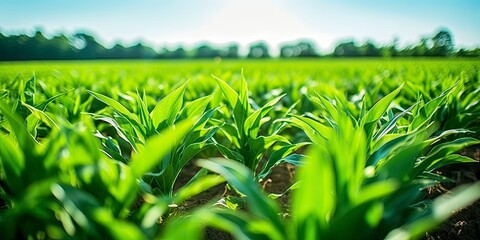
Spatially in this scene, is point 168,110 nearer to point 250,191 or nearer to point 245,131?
point 245,131

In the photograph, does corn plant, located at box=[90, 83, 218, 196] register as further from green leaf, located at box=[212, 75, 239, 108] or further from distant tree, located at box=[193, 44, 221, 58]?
distant tree, located at box=[193, 44, 221, 58]

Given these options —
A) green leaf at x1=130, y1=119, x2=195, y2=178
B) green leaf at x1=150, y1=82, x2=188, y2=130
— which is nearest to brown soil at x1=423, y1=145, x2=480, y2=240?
green leaf at x1=150, y1=82, x2=188, y2=130

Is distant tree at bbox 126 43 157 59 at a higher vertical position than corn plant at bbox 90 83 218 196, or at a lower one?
lower

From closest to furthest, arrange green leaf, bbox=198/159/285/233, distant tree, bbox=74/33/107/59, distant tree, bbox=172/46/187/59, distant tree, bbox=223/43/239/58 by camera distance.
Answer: green leaf, bbox=198/159/285/233, distant tree, bbox=74/33/107/59, distant tree, bbox=172/46/187/59, distant tree, bbox=223/43/239/58

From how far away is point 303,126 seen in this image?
164 cm

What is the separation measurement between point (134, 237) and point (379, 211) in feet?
2.14

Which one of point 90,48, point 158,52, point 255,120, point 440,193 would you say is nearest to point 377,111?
point 255,120

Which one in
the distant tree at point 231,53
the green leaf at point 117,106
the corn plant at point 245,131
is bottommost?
the distant tree at point 231,53

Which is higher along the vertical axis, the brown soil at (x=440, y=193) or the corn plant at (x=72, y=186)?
the corn plant at (x=72, y=186)

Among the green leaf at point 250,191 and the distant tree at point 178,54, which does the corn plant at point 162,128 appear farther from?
the distant tree at point 178,54

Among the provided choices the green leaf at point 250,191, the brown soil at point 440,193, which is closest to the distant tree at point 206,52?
the brown soil at point 440,193

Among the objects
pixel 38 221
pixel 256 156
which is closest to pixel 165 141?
pixel 38 221

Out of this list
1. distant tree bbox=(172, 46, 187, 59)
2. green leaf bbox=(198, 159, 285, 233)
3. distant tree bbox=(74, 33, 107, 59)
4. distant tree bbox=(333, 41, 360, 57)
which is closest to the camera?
green leaf bbox=(198, 159, 285, 233)

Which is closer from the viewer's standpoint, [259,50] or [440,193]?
[440,193]
